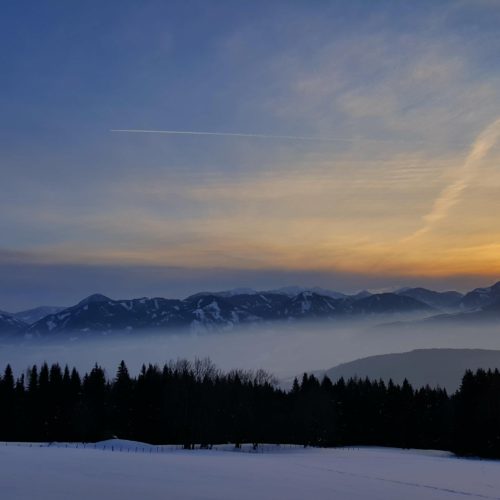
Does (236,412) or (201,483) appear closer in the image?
(201,483)

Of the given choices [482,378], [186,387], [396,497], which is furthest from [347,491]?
[482,378]

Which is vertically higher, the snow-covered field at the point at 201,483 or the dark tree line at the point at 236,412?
the snow-covered field at the point at 201,483

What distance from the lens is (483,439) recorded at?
94500 millimetres

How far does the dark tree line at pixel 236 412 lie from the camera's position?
9825 centimetres

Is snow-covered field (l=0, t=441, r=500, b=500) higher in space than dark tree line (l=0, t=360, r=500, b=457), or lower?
higher

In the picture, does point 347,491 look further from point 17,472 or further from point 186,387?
point 186,387

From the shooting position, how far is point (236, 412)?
102m

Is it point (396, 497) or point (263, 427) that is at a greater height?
point (396, 497)

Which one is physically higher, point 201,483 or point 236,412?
point 201,483

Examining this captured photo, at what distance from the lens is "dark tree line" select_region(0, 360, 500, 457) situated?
322 feet

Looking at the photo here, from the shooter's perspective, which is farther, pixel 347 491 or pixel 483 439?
pixel 483 439

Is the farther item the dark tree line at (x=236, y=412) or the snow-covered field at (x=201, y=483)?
the dark tree line at (x=236, y=412)

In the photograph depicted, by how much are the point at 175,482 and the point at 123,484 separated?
319 cm

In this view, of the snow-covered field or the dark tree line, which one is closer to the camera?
the snow-covered field
